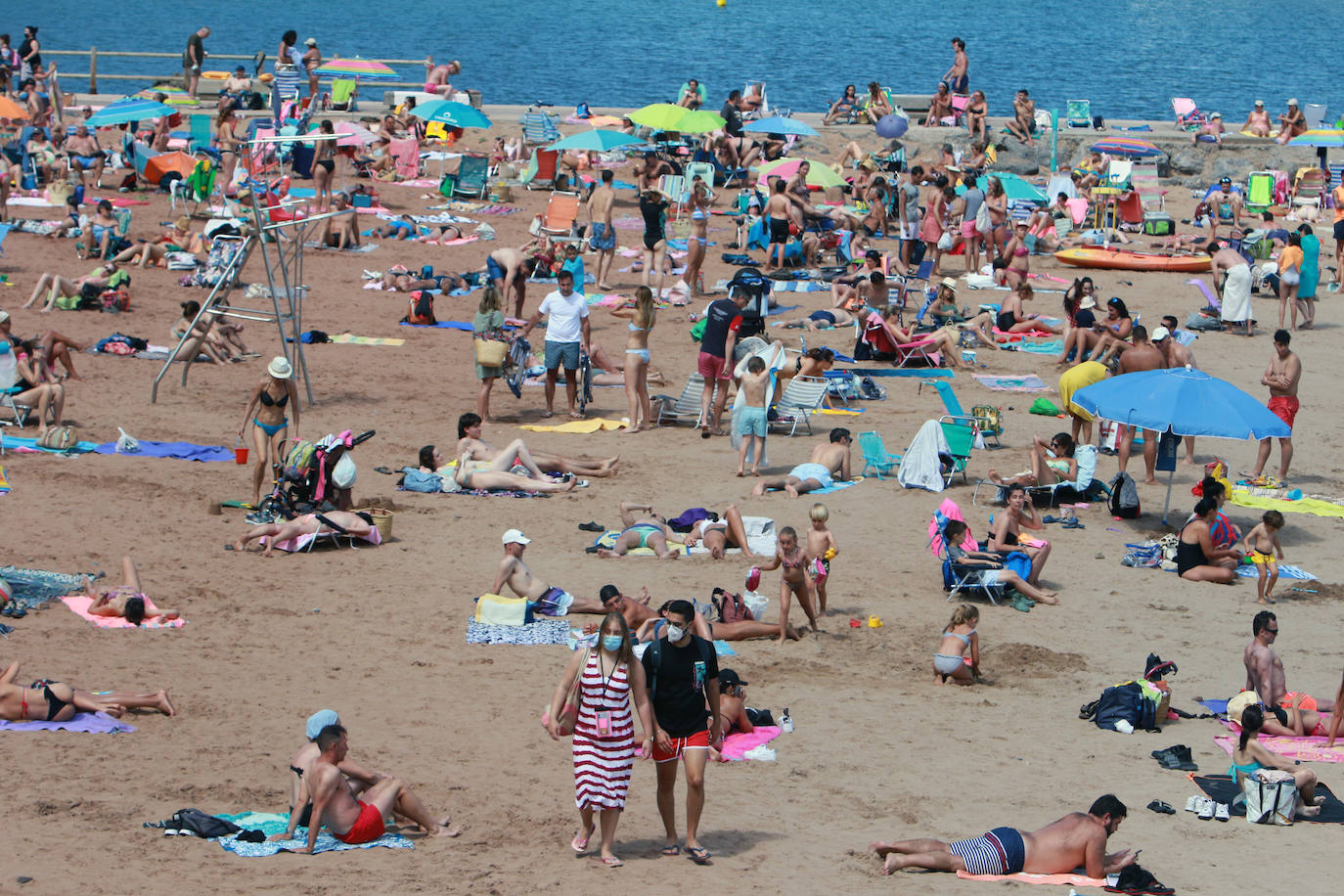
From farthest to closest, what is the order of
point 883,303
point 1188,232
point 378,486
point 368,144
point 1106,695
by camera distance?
point 368,144 < point 1188,232 < point 883,303 < point 378,486 < point 1106,695

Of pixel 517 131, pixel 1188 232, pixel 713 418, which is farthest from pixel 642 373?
pixel 517 131

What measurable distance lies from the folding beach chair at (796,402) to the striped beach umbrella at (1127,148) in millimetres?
15905

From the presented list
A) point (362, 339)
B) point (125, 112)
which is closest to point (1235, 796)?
point (362, 339)

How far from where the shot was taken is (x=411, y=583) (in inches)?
444

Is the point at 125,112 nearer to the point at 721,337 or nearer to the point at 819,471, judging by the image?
the point at 721,337

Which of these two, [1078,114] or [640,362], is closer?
[640,362]

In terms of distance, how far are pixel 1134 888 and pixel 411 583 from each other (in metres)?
5.89

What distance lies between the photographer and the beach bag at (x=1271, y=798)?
810 centimetres

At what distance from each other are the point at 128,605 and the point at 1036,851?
6.04 metres

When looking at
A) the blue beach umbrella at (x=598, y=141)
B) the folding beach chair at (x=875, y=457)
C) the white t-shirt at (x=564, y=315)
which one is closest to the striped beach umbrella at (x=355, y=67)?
the blue beach umbrella at (x=598, y=141)

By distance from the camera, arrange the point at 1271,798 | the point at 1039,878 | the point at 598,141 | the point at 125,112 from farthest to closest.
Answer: the point at 125,112 → the point at 598,141 → the point at 1271,798 → the point at 1039,878

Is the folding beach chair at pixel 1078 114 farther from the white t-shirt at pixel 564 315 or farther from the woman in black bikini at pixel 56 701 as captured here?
the woman in black bikini at pixel 56 701

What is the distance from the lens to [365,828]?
721cm

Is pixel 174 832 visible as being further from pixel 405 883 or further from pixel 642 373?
pixel 642 373
